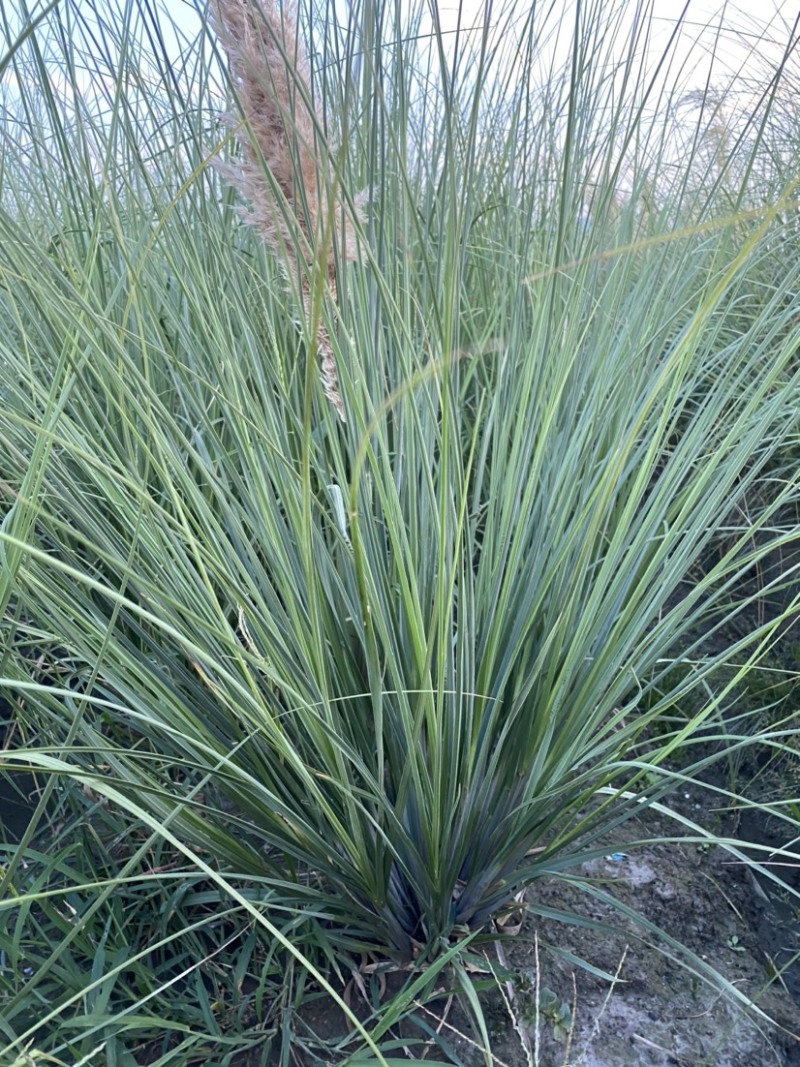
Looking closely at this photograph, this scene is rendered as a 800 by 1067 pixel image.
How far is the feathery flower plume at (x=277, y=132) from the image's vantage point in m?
Answer: 0.66

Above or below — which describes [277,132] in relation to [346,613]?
above

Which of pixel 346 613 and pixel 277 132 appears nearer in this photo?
pixel 277 132

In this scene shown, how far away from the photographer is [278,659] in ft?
2.83

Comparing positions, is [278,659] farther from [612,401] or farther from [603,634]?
[612,401]

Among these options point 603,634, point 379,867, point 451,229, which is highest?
point 451,229

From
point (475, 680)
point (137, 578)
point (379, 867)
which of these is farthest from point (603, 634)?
point (137, 578)

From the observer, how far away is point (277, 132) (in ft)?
2.39

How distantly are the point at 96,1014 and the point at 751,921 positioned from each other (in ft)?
2.76

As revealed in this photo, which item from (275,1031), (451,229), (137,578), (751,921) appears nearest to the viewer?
(137,578)

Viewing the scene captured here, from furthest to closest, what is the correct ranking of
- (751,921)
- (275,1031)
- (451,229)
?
1. (751,921)
2. (275,1031)
3. (451,229)

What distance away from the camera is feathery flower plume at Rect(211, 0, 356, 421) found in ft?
2.16

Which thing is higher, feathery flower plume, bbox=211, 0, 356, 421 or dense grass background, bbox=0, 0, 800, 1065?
feathery flower plume, bbox=211, 0, 356, 421

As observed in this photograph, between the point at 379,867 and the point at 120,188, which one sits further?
the point at 120,188

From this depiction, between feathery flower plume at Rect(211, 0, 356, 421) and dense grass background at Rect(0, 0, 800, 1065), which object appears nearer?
feathery flower plume at Rect(211, 0, 356, 421)
